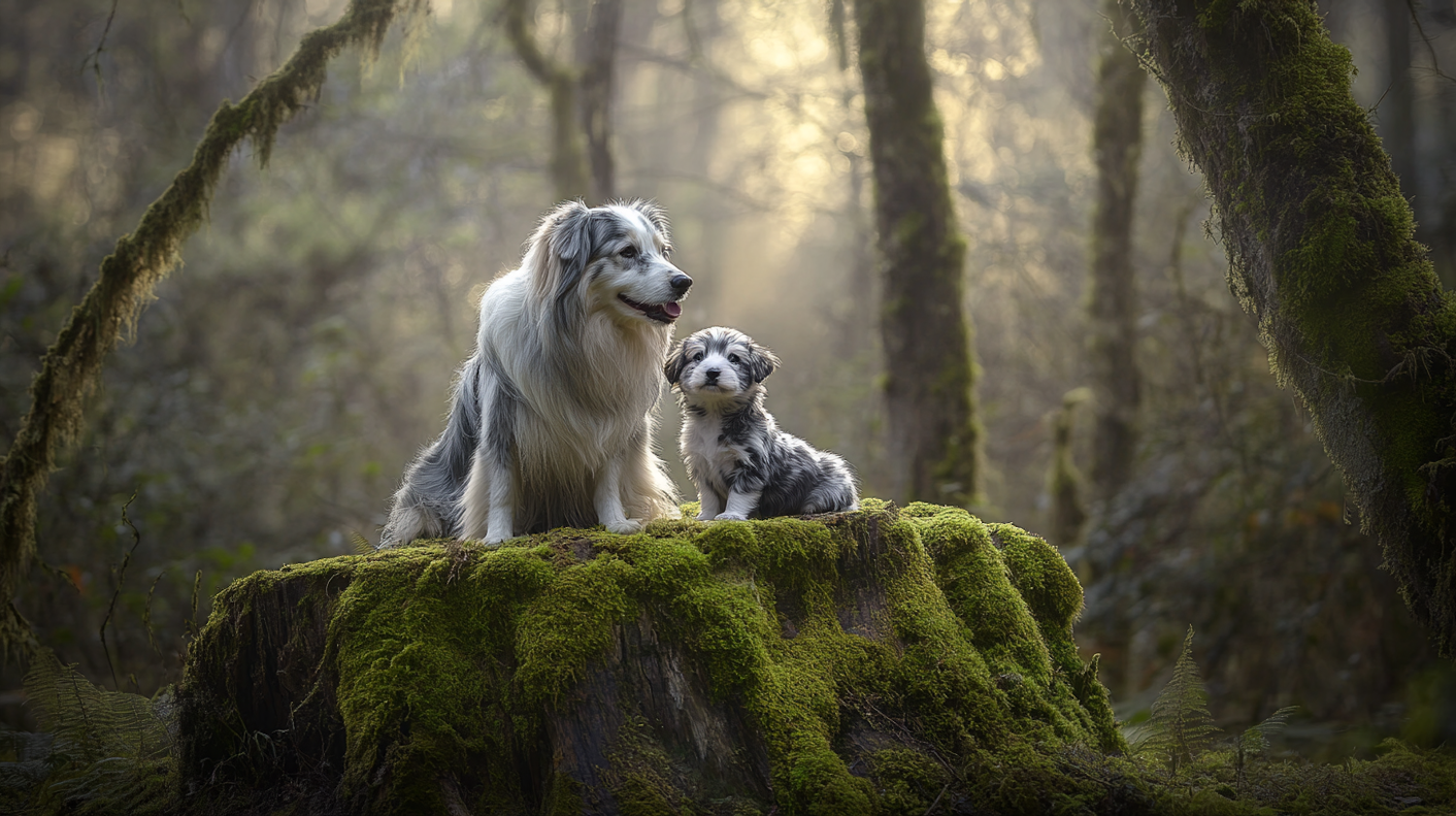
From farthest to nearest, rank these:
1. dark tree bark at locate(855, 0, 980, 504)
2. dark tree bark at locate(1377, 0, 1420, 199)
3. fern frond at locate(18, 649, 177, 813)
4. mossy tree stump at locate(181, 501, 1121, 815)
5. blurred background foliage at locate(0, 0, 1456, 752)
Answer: blurred background foliage at locate(0, 0, 1456, 752)
dark tree bark at locate(855, 0, 980, 504)
dark tree bark at locate(1377, 0, 1420, 199)
fern frond at locate(18, 649, 177, 813)
mossy tree stump at locate(181, 501, 1121, 815)

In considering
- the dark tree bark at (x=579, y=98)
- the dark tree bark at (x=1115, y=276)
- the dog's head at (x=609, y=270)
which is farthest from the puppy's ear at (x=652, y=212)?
the dark tree bark at (x=1115, y=276)

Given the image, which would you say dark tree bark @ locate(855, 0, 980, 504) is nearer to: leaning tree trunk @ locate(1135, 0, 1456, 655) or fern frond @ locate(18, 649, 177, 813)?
leaning tree trunk @ locate(1135, 0, 1456, 655)

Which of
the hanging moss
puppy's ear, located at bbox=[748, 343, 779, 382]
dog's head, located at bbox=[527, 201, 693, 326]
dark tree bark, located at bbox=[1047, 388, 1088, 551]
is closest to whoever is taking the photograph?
dog's head, located at bbox=[527, 201, 693, 326]

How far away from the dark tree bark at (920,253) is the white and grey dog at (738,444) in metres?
3.71

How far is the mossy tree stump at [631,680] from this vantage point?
3486 mm

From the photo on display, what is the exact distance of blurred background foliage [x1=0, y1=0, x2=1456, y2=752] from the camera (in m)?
8.86

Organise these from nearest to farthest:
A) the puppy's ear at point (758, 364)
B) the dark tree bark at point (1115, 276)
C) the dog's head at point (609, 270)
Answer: the dog's head at point (609, 270) < the puppy's ear at point (758, 364) < the dark tree bark at point (1115, 276)

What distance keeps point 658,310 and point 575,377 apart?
0.59 meters

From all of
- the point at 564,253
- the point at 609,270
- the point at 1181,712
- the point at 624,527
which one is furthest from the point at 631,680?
the point at 1181,712

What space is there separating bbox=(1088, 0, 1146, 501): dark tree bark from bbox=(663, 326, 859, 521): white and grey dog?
279 inches

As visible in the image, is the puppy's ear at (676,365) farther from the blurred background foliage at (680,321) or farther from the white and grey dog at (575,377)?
the blurred background foliage at (680,321)

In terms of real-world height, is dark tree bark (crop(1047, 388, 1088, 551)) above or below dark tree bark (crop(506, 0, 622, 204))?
below

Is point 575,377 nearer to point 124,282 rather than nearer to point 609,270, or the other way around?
point 609,270

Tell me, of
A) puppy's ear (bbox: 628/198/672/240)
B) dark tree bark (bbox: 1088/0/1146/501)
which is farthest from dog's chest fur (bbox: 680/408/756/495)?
dark tree bark (bbox: 1088/0/1146/501)
